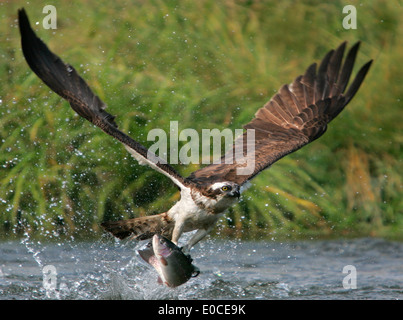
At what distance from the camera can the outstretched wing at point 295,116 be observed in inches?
292

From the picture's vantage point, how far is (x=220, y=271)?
798 centimetres

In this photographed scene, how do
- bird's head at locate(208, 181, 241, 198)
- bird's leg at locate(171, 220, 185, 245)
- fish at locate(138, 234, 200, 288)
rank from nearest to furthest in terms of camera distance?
fish at locate(138, 234, 200, 288)
bird's head at locate(208, 181, 241, 198)
bird's leg at locate(171, 220, 185, 245)

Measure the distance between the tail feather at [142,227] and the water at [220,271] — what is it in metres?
0.38

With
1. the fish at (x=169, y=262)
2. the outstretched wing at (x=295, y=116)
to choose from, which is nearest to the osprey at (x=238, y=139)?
the outstretched wing at (x=295, y=116)

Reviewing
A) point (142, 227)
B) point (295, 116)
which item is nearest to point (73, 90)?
point (142, 227)

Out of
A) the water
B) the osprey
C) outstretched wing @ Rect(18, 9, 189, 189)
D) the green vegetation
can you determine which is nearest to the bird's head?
the osprey

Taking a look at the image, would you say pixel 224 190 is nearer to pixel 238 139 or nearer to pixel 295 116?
pixel 238 139

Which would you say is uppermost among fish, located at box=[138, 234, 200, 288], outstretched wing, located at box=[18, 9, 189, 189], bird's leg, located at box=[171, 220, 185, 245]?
outstretched wing, located at box=[18, 9, 189, 189]

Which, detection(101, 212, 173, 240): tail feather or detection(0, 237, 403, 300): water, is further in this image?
detection(0, 237, 403, 300): water

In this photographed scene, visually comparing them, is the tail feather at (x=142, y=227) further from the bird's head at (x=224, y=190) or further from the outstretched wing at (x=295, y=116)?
the bird's head at (x=224, y=190)

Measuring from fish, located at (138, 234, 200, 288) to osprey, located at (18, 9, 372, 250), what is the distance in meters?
0.54

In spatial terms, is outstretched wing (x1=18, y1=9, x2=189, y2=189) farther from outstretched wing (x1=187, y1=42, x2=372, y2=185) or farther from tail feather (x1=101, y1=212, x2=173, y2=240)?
outstretched wing (x1=187, y1=42, x2=372, y2=185)

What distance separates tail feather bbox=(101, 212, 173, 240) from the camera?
23.1 ft

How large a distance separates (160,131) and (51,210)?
1422mm
